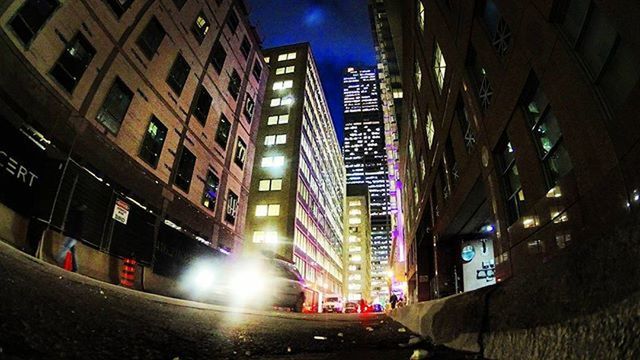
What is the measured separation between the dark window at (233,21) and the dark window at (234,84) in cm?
271

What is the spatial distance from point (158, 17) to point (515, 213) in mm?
15747

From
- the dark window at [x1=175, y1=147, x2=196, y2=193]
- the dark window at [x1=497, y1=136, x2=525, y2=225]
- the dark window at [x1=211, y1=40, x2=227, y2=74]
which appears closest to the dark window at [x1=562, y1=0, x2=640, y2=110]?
the dark window at [x1=497, y1=136, x2=525, y2=225]

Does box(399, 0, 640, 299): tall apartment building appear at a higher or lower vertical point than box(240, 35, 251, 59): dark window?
lower

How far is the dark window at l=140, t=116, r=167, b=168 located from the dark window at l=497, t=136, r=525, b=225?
1323cm

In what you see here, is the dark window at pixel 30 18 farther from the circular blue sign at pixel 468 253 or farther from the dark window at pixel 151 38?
the circular blue sign at pixel 468 253

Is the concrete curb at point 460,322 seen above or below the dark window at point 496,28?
below

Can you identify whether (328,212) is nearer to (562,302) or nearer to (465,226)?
(465,226)

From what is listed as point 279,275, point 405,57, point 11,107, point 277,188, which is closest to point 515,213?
point 279,275

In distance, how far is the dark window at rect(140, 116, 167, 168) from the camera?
13602 mm

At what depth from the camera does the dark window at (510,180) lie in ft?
31.2

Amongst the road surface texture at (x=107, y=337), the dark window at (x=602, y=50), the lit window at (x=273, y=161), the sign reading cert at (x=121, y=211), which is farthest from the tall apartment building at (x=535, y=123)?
the lit window at (x=273, y=161)

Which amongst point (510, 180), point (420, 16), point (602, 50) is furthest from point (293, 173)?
point (602, 50)

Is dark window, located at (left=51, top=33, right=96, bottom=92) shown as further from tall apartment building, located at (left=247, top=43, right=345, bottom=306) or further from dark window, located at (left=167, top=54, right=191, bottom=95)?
tall apartment building, located at (left=247, top=43, right=345, bottom=306)

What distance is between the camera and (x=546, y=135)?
7.89 m
